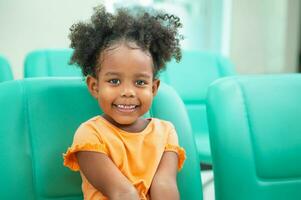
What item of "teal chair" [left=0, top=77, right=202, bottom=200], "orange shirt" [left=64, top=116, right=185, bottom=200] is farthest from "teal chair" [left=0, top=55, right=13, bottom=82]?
"orange shirt" [left=64, top=116, right=185, bottom=200]

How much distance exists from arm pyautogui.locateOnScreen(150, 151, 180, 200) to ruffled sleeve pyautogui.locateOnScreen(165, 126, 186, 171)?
26 mm

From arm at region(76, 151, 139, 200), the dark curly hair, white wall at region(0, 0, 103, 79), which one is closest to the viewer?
arm at region(76, 151, 139, 200)

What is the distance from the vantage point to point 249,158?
43.3 inches

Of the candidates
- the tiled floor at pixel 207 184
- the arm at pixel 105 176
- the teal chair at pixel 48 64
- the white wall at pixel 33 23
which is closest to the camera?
the arm at pixel 105 176

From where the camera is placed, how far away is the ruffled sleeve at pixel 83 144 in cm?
96

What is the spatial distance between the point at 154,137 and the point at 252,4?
2.95 m

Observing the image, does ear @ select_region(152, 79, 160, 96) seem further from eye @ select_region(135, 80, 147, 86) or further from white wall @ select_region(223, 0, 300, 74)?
white wall @ select_region(223, 0, 300, 74)

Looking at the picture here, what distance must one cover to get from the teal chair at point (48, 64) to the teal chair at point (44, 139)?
79cm

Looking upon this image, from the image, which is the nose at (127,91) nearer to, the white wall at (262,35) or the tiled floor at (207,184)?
the tiled floor at (207,184)

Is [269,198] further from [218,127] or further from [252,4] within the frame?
[252,4]

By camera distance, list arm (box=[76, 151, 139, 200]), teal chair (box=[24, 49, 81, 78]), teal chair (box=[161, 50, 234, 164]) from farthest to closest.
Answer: teal chair (box=[161, 50, 234, 164]) → teal chair (box=[24, 49, 81, 78]) → arm (box=[76, 151, 139, 200])

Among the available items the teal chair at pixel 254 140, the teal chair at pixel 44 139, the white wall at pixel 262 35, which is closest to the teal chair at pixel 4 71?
the teal chair at pixel 44 139

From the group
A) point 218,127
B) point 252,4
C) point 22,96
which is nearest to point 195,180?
point 218,127

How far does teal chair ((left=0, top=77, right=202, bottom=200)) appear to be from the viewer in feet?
3.24
